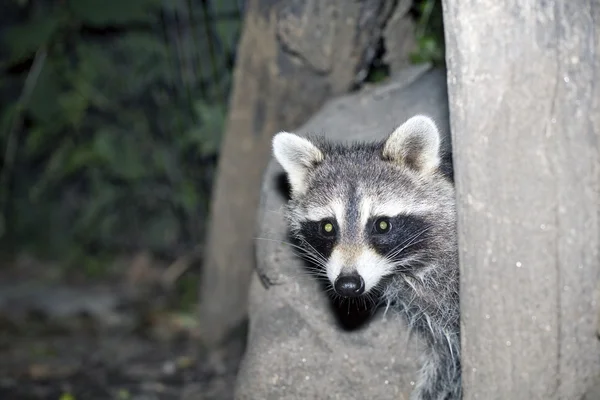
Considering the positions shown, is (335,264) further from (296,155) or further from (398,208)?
(296,155)

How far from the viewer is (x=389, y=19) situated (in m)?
5.09

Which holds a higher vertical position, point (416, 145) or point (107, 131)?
point (416, 145)

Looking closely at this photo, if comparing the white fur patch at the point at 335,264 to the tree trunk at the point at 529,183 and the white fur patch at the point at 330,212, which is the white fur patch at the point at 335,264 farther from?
the tree trunk at the point at 529,183

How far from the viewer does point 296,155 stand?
381 centimetres

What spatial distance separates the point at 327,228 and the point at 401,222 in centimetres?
32

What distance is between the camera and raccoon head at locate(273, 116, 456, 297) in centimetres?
346

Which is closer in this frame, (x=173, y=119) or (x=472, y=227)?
(x=472, y=227)

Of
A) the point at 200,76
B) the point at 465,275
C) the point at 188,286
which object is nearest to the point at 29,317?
the point at 188,286

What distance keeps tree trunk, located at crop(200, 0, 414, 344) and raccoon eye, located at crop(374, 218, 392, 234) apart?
5.13 ft

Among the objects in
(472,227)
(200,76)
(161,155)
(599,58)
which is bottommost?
(161,155)

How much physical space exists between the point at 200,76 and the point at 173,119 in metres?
0.58

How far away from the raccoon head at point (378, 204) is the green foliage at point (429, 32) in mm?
1525

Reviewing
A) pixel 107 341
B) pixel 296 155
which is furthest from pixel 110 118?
pixel 296 155

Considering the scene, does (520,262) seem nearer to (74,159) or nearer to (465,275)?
(465,275)
